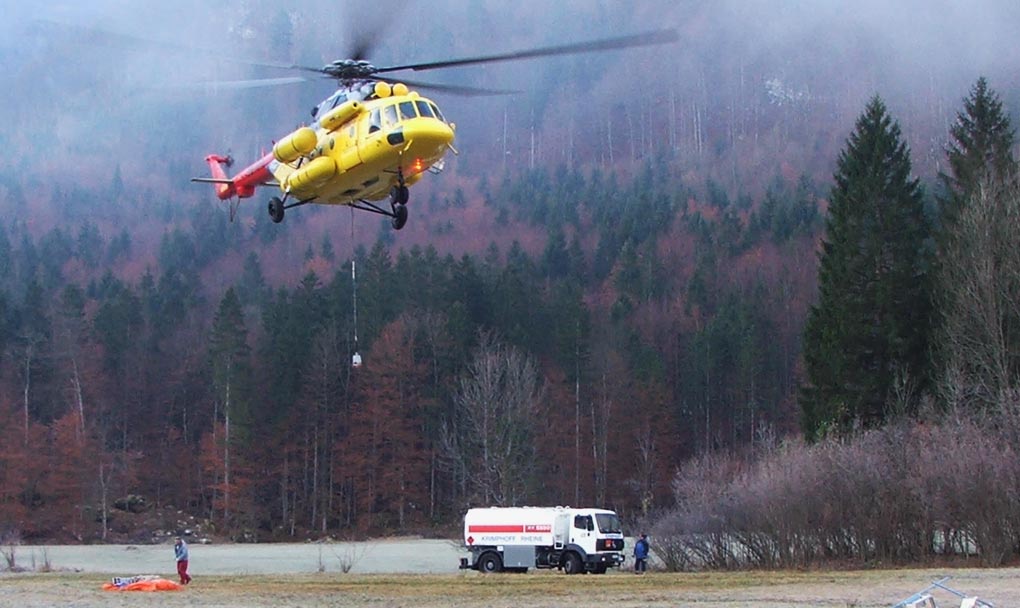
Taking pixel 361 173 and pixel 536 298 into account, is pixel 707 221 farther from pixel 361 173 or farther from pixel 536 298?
pixel 361 173

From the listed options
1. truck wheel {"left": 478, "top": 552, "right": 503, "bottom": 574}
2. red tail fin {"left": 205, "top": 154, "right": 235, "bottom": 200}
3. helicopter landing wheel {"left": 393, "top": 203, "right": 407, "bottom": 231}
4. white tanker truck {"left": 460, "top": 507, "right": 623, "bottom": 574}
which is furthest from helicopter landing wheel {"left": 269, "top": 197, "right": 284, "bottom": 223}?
truck wheel {"left": 478, "top": 552, "right": 503, "bottom": 574}

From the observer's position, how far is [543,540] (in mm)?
42469

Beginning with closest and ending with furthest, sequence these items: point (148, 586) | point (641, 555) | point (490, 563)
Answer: point (148, 586) → point (641, 555) → point (490, 563)

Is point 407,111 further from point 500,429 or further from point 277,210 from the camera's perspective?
point 500,429

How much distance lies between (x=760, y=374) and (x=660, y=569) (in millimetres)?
47638

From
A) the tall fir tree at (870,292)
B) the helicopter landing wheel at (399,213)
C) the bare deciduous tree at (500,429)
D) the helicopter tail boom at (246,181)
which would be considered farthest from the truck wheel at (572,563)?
the bare deciduous tree at (500,429)

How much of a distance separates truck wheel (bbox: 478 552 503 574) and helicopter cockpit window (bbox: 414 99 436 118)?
65.6 ft

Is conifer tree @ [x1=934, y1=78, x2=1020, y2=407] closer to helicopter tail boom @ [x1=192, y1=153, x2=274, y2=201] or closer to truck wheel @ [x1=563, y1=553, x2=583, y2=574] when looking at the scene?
truck wheel @ [x1=563, y1=553, x2=583, y2=574]

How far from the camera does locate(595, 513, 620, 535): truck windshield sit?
141 feet

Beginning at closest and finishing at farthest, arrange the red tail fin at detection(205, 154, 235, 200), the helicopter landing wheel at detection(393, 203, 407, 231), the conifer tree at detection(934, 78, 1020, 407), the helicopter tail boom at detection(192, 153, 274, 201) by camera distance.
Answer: the helicopter landing wheel at detection(393, 203, 407, 231), the helicopter tail boom at detection(192, 153, 274, 201), the red tail fin at detection(205, 154, 235, 200), the conifer tree at detection(934, 78, 1020, 407)

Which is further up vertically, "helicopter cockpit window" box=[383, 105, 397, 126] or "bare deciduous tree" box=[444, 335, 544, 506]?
"helicopter cockpit window" box=[383, 105, 397, 126]

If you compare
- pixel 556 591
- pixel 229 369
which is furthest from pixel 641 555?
pixel 229 369

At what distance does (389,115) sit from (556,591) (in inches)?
504

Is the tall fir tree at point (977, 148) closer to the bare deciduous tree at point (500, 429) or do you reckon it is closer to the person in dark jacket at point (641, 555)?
the person in dark jacket at point (641, 555)
